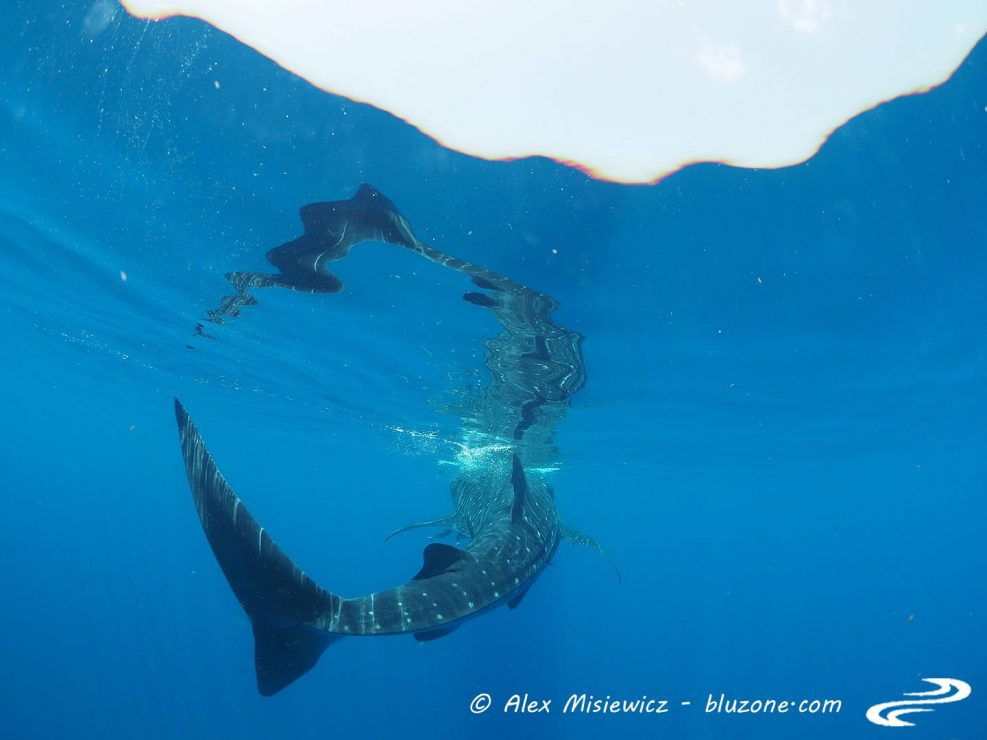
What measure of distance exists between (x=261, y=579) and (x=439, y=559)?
1.41 metres

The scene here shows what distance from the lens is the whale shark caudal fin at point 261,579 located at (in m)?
3.23

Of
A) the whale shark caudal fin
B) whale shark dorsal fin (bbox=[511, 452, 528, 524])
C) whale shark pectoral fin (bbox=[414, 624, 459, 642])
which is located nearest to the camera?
the whale shark caudal fin

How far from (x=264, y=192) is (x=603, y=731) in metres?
35.3

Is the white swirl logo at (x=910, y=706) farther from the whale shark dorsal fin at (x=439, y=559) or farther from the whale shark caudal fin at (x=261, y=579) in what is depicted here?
the whale shark caudal fin at (x=261, y=579)

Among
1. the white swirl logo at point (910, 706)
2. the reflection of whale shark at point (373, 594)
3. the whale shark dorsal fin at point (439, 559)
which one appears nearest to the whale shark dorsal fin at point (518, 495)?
the reflection of whale shark at point (373, 594)

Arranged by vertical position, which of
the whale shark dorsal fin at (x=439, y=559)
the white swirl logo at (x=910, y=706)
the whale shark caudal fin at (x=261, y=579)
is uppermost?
the white swirl logo at (x=910, y=706)

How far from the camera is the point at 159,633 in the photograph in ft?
170

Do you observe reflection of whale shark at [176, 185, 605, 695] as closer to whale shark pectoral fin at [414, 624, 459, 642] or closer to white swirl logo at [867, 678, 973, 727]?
whale shark pectoral fin at [414, 624, 459, 642]

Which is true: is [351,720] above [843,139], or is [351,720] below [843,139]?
below

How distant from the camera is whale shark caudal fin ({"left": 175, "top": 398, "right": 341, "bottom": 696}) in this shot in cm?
323

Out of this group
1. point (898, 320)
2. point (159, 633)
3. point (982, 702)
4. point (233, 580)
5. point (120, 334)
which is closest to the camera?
point (233, 580)

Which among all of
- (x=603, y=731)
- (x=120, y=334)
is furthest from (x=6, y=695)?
(x=603, y=731)

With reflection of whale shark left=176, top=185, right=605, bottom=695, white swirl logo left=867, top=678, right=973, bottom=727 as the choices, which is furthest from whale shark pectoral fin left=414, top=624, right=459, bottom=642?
white swirl logo left=867, top=678, right=973, bottom=727

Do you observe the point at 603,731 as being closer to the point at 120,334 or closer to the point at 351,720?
the point at 351,720
